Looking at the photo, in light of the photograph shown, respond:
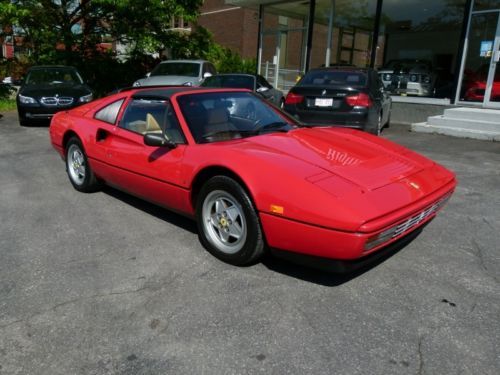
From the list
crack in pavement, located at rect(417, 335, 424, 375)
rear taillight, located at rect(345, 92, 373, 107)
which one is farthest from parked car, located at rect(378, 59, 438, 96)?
crack in pavement, located at rect(417, 335, 424, 375)

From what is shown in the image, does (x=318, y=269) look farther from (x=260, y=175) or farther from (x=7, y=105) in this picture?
(x=7, y=105)

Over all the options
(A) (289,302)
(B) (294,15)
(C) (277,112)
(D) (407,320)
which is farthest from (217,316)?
(B) (294,15)

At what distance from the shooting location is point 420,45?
675 inches

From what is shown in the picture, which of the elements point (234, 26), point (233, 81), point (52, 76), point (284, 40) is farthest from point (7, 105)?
point (234, 26)

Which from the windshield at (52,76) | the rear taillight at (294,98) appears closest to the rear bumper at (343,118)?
the rear taillight at (294,98)

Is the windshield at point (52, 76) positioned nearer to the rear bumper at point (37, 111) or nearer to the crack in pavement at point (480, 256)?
the rear bumper at point (37, 111)

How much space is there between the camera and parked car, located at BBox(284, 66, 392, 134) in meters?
7.36

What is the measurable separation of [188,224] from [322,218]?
1805mm

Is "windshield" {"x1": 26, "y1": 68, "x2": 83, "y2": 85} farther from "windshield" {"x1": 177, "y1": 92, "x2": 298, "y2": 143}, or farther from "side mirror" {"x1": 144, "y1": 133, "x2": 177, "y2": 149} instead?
"side mirror" {"x1": 144, "y1": 133, "x2": 177, "y2": 149}

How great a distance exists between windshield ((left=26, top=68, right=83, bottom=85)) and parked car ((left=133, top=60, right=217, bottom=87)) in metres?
1.69

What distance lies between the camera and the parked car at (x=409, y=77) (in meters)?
12.9

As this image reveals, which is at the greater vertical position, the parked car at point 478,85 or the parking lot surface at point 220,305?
the parked car at point 478,85

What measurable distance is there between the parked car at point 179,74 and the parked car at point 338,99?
4.46 meters

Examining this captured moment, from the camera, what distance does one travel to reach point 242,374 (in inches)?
80.0
